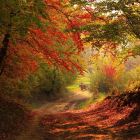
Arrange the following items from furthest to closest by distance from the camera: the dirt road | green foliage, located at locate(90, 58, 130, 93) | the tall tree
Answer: green foliage, located at locate(90, 58, 130, 93)
the dirt road
the tall tree

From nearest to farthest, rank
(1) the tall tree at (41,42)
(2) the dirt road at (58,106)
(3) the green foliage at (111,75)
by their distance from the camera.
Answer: (1) the tall tree at (41,42) → (2) the dirt road at (58,106) → (3) the green foliage at (111,75)

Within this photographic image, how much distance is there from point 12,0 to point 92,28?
4.22m

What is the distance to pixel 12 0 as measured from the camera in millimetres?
5355

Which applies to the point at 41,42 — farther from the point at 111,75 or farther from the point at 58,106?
the point at 111,75

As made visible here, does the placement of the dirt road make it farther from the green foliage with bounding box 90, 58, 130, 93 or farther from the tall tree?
the tall tree

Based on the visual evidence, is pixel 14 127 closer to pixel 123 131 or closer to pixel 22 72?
pixel 22 72

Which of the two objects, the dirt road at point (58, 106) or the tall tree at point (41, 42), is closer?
the tall tree at point (41, 42)

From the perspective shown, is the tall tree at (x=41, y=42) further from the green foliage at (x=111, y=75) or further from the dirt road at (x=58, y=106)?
the green foliage at (x=111, y=75)

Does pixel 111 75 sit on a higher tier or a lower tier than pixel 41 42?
lower

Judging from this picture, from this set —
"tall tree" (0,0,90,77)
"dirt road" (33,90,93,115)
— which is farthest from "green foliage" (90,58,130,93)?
"tall tree" (0,0,90,77)

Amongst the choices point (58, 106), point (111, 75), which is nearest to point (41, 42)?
point (58, 106)

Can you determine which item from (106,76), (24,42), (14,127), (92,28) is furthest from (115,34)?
(106,76)

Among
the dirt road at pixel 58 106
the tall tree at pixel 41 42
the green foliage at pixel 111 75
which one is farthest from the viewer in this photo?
the green foliage at pixel 111 75

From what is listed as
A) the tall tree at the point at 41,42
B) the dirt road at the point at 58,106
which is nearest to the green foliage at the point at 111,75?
the dirt road at the point at 58,106
